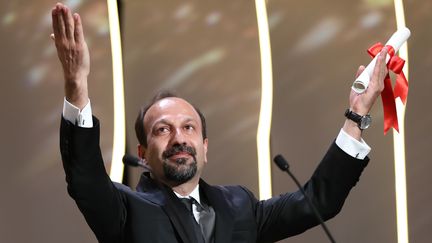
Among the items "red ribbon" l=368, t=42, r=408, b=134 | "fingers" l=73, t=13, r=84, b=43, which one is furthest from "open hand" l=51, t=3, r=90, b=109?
"red ribbon" l=368, t=42, r=408, b=134

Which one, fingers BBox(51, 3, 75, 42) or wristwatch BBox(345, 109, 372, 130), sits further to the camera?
wristwatch BBox(345, 109, 372, 130)

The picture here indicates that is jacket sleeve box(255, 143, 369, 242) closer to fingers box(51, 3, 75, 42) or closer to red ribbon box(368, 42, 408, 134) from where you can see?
red ribbon box(368, 42, 408, 134)

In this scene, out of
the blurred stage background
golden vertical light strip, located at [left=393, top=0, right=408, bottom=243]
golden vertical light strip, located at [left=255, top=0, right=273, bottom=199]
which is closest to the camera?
the blurred stage background

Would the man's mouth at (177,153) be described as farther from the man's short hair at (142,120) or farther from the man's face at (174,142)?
the man's short hair at (142,120)

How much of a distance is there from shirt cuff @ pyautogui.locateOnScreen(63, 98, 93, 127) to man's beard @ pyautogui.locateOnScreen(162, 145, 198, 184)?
15.5 inches

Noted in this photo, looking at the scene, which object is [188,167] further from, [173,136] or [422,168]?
[422,168]

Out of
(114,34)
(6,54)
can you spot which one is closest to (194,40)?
(114,34)

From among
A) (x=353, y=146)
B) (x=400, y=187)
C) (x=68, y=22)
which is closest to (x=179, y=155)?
(x=353, y=146)

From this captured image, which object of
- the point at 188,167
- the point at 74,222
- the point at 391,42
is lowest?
the point at 74,222

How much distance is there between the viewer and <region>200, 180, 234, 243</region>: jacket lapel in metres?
2.24

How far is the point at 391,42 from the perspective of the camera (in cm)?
236

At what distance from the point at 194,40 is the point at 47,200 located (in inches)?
34.7

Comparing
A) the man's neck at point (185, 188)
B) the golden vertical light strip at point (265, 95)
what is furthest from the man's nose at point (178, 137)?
the golden vertical light strip at point (265, 95)

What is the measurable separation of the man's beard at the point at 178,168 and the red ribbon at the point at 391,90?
0.59 meters
